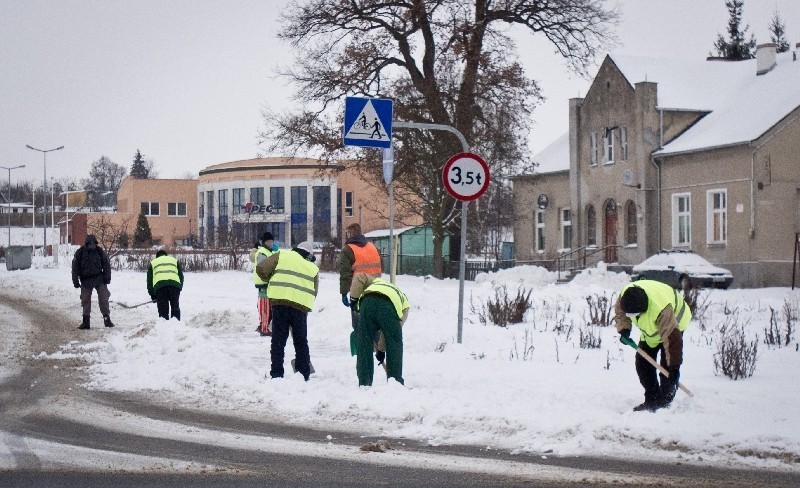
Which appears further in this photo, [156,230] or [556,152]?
[156,230]

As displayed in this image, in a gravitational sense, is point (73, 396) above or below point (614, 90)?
below

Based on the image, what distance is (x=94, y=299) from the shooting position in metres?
29.9

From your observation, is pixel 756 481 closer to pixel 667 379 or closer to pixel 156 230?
pixel 667 379

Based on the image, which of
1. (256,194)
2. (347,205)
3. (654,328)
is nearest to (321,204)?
(347,205)

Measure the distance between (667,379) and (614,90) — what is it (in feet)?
111

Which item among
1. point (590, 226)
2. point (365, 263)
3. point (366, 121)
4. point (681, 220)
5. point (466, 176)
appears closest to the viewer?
point (365, 263)

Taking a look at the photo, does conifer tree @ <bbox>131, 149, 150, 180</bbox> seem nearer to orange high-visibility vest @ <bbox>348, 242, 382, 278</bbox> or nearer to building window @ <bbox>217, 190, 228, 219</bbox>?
building window @ <bbox>217, 190, 228, 219</bbox>

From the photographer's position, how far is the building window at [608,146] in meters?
42.7

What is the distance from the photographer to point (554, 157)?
49312mm

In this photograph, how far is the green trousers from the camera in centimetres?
1127

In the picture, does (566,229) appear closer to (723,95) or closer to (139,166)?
(723,95)

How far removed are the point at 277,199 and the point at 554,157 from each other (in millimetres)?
52512

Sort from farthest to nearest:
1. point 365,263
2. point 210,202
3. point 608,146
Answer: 1. point 210,202
2. point 608,146
3. point 365,263

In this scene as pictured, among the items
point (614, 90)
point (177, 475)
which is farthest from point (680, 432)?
point (614, 90)
